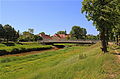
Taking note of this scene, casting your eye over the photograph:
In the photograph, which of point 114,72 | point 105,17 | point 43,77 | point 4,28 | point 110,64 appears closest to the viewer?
point 114,72

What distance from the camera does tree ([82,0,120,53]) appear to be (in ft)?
86.5

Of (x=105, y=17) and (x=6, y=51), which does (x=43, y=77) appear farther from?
(x=6, y=51)

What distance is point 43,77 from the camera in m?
18.8

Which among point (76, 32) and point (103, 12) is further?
point (76, 32)

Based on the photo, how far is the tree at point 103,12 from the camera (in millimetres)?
26375

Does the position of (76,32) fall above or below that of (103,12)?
above

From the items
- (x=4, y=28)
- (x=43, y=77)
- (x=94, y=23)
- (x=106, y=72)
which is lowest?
(x=43, y=77)

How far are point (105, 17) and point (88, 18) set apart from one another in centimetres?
324

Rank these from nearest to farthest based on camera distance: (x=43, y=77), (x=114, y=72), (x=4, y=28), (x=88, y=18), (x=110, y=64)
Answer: (x=114, y=72) → (x=110, y=64) → (x=43, y=77) → (x=88, y=18) → (x=4, y=28)

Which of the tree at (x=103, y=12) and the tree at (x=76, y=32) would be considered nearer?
the tree at (x=103, y=12)

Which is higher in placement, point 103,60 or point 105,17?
point 105,17

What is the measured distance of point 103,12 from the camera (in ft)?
88.4

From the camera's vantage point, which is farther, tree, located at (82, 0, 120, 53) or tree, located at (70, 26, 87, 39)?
tree, located at (70, 26, 87, 39)

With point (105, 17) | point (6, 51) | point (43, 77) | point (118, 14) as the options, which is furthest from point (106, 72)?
point (6, 51)
